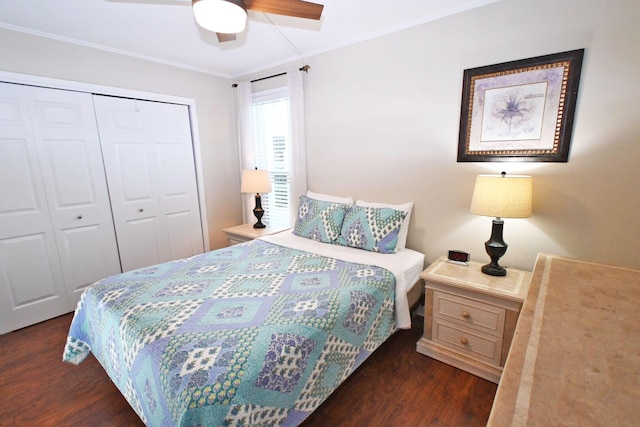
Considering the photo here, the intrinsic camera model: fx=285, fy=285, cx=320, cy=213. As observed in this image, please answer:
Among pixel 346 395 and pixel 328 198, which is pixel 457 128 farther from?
pixel 346 395

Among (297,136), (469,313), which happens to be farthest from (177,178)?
(469,313)

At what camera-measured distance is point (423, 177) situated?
2408 mm

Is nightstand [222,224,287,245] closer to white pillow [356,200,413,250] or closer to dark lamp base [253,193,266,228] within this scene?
dark lamp base [253,193,266,228]

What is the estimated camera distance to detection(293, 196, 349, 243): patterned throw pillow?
257 centimetres

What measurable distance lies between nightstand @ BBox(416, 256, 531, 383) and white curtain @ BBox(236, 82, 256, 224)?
2.48 m

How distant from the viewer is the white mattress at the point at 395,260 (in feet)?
6.49

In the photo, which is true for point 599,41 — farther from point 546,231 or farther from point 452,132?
point 546,231

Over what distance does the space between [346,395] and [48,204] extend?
2.94 meters

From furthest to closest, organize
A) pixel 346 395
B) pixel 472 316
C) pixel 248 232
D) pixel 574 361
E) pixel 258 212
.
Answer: pixel 258 212 < pixel 248 232 < pixel 472 316 < pixel 346 395 < pixel 574 361

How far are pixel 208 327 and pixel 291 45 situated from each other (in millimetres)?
2566

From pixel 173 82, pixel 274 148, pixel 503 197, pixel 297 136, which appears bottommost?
pixel 503 197

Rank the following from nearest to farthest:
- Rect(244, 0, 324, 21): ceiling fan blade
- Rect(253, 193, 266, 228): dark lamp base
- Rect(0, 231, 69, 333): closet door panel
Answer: Rect(244, 0, 324, 21): ceiling fan blade < Rect(0, 231, 69, 333): closet door panel < Rect(253, 193, 266, 228): dark lamp base

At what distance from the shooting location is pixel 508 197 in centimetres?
177

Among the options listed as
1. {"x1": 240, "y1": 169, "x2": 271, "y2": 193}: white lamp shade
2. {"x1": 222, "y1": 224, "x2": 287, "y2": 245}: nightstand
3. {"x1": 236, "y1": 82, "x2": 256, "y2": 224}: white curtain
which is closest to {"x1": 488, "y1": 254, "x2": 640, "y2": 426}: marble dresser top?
{"x1": 222, "y1": 224, "x2": 287, "y2": 245}: nightstand
